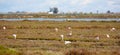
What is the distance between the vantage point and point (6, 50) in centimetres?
1803

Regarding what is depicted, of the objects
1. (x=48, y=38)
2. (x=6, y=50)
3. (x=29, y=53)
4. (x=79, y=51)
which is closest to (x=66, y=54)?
(x=79, y=51)

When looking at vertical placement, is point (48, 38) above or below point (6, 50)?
below

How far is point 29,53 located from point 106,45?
27.5 feet

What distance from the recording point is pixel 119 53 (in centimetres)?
1853

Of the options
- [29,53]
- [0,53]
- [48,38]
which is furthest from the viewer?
[48,38]

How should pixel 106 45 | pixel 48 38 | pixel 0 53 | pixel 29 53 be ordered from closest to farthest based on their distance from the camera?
pixel 0 53 < pixel 29 53 < pixel 106 45 < pixel 48 38

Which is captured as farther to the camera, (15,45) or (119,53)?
(15,45)

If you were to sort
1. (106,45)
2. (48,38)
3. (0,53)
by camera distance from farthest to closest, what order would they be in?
(48,38), (106,45), (0,53)

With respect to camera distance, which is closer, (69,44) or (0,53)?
(0,53)

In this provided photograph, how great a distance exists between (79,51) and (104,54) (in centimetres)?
162

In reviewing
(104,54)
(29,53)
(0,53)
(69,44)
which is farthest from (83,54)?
(69,44)

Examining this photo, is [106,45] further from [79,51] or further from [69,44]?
[79,51]

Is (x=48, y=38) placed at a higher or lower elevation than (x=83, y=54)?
lower

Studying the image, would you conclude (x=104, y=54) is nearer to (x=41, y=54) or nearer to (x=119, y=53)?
(x=119, y=53)
